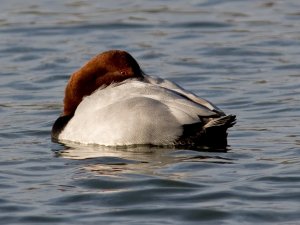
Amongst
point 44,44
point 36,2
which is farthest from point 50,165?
point 36,2

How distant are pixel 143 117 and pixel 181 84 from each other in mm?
3474

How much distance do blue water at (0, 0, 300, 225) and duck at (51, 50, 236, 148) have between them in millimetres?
120

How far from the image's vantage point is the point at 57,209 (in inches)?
314

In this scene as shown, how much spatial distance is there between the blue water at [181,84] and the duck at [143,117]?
12cm

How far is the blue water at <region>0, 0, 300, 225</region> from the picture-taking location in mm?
8047

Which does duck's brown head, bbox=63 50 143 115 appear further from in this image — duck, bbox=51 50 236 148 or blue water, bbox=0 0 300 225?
blue water, bbox=0 0 300 225

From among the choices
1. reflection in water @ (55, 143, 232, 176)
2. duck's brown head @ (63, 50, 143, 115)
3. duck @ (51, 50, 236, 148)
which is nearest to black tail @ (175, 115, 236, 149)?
duck @ (51, 50, 236, 148)

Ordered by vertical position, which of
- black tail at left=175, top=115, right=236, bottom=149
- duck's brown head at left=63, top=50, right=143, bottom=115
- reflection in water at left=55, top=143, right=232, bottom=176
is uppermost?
duck's brown head at left=63, top=50, right=143, bottom=115

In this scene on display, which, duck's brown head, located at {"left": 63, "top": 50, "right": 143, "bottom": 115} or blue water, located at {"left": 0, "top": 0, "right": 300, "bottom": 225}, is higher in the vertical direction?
duck's brown head, located at {"left": 63, "top": 50, "right": 143, "bottom": 115}

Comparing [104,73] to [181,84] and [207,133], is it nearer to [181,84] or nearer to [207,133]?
[207,133]

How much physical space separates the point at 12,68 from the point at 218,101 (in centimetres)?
312

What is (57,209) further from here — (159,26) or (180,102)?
(159,26)

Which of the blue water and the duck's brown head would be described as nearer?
the blue water

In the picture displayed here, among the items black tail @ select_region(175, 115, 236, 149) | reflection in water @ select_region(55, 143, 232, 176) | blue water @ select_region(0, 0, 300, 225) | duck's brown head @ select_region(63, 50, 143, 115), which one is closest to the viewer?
blue water @ select_region(0, 0, 300, 225)
